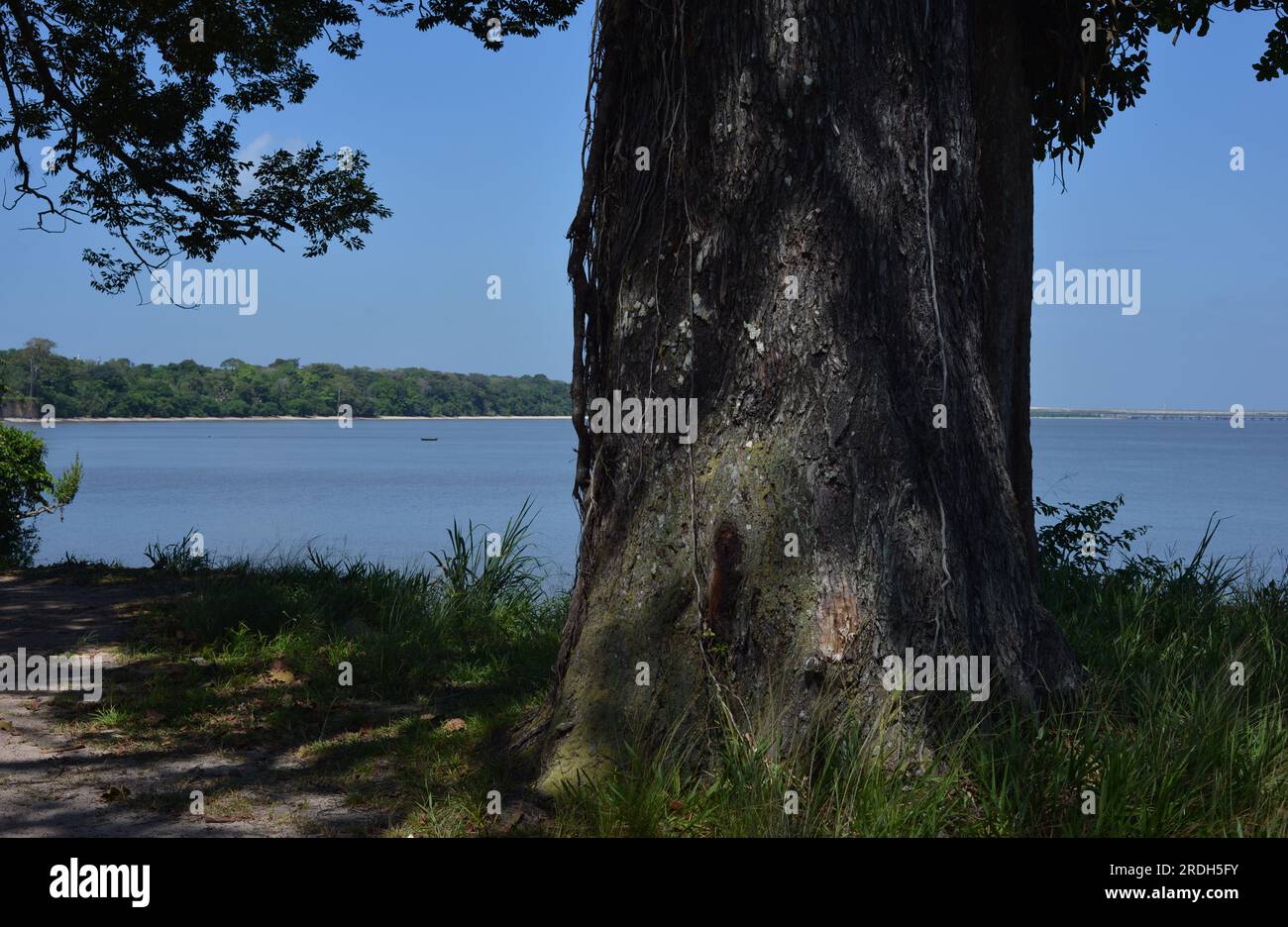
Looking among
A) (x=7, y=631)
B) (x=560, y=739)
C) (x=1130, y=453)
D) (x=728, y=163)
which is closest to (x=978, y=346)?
(x=728, y=163)

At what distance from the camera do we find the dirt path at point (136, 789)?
16.6 feet

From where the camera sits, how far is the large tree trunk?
4969 mm

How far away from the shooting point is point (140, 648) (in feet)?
26.1

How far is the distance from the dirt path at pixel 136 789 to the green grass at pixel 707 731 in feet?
0.68

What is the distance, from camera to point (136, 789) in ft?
18.4

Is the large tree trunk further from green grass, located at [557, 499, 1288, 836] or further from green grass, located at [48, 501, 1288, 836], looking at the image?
green grass, located at [48, 501, 1288, 836]

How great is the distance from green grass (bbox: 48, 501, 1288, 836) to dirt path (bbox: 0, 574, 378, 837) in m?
0.21

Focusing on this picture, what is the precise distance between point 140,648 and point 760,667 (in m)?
5.19

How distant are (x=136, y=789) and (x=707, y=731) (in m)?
3.01

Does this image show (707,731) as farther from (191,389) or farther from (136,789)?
(191,389)

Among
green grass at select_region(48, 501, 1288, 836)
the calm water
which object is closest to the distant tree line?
the calm water

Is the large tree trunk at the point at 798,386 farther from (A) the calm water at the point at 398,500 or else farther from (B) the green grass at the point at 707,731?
(A) the calm water at the point at 398,500

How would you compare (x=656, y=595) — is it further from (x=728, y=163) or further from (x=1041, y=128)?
(x=1041, y=128)
